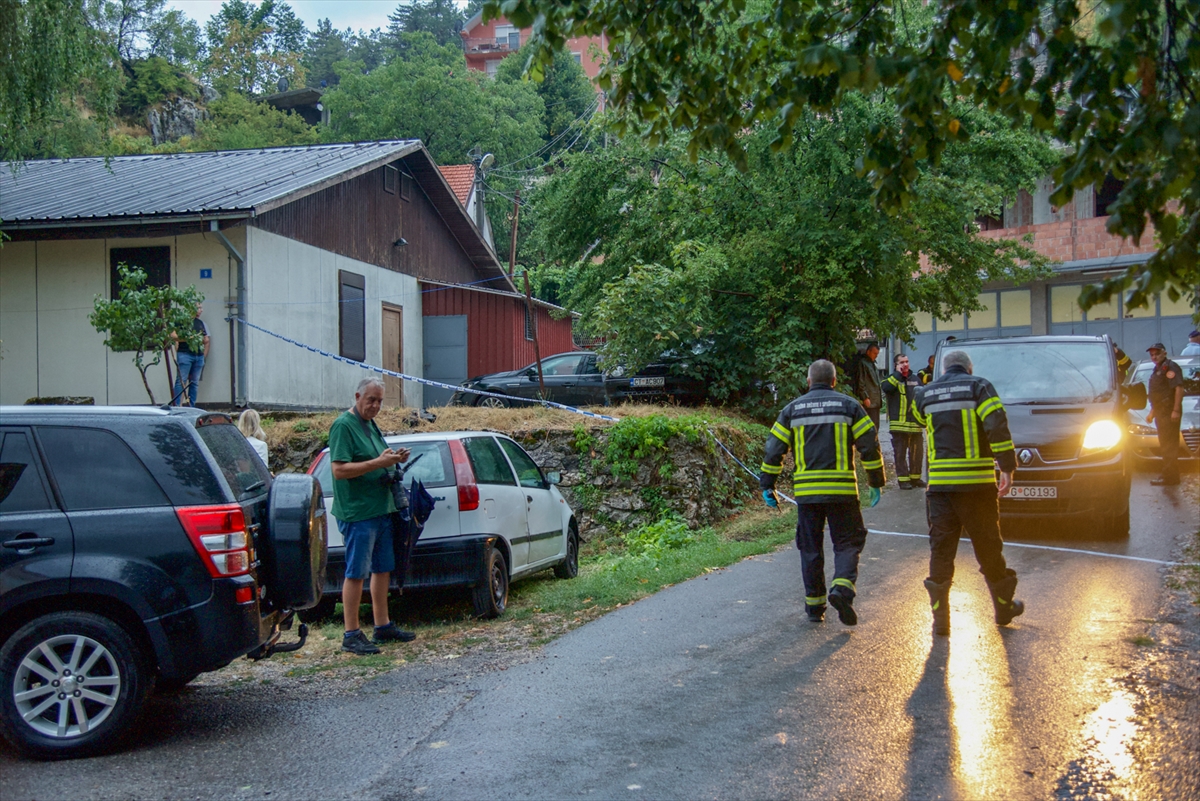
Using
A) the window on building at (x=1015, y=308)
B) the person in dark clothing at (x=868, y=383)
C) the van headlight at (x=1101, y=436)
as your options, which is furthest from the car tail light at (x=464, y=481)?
the window on building at (x=1015, y=308)

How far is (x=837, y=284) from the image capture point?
17.2 metres

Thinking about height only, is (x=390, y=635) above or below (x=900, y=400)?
below

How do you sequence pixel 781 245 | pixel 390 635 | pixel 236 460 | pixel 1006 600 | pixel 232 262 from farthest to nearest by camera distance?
pixel 232 262
pixel 781 245
pixel 390 635
pixel 1006 600
pixel 236 460

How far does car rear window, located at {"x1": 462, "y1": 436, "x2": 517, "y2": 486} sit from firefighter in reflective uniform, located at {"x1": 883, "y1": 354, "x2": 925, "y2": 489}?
24.5ft

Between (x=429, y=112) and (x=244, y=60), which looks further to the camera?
→ (x=244, y=60)

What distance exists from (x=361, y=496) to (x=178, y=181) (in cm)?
1477

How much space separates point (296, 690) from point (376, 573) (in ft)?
4.24

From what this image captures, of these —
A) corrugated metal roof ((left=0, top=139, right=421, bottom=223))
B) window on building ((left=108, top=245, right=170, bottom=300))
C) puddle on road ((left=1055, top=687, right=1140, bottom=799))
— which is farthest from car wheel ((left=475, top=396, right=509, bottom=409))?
puddle on road ((left=1055, top=687, right=1140, bottom=799))

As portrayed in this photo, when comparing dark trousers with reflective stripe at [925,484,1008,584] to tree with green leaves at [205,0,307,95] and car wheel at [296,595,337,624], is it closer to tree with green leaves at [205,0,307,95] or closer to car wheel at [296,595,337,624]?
car wheel at [296,595,337,624]

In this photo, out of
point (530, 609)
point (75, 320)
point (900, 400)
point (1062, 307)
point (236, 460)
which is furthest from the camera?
point (1062, 307)

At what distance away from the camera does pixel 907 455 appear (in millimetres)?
15430

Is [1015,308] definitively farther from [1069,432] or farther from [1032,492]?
[1032,492]

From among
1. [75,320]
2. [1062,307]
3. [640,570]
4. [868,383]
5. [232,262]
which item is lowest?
[640,570]

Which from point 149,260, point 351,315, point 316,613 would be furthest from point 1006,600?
point 351,315
